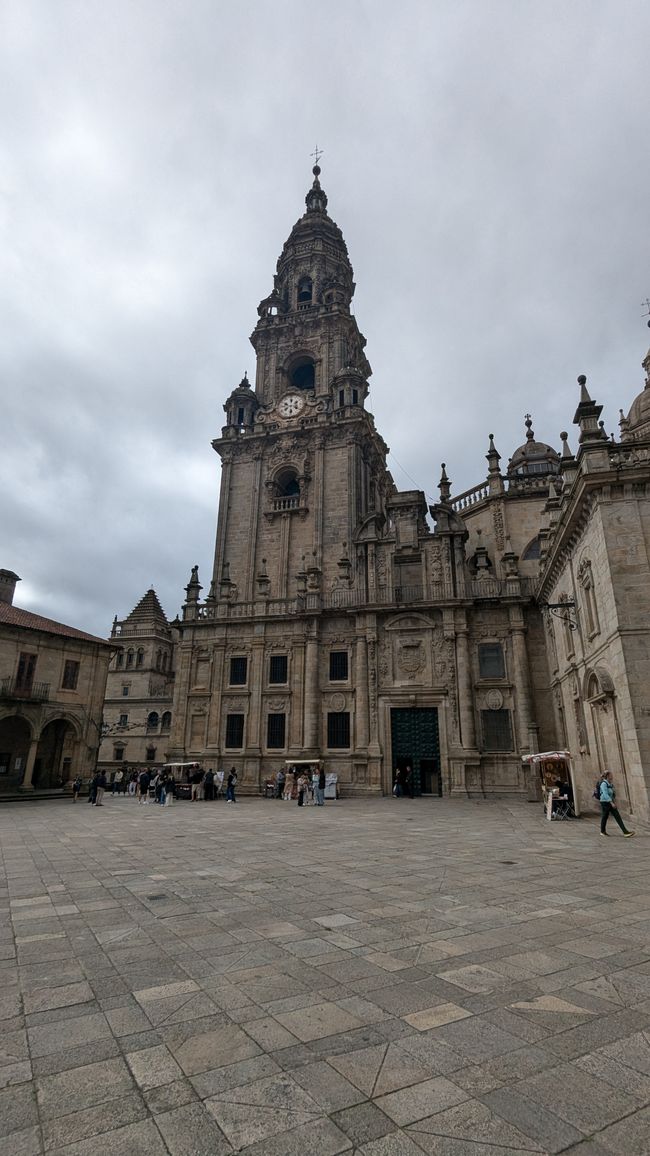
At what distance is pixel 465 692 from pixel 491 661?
221cm

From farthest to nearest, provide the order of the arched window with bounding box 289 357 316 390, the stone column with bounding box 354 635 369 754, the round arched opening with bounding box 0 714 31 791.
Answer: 1. the arched window with bounding box 289 357 316 390
2. the round arched opening with bounding box 0 714 31 791
3. the stone column with bounding box 354 635 369 754

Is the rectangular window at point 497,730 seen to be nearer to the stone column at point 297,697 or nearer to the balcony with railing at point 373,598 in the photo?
the balcony with railing at point 373,598

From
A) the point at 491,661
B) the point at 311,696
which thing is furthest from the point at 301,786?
the point at 491,661

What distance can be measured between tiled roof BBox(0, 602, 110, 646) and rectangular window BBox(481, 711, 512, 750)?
22.1 m

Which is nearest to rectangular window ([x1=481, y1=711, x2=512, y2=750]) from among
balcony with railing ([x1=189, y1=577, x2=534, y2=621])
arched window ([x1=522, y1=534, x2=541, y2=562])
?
balcony with railing ([x1=189, y1=577, x2=534, y2=621])

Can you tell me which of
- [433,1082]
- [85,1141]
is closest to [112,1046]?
[85,1141]

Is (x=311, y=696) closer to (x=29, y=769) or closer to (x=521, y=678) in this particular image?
(x=521, y=678)

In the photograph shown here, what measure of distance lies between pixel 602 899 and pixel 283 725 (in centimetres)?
2456

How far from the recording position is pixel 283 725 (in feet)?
102

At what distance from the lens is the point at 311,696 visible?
30.4 metres

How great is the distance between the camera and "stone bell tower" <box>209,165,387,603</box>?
3653 centimetres

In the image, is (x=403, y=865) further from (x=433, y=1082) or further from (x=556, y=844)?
(x=433, y=1082)

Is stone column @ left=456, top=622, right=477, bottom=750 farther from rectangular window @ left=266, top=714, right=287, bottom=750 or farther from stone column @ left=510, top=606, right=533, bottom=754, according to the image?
rectangular window @ left=266, top=714, right=287, bottom=750

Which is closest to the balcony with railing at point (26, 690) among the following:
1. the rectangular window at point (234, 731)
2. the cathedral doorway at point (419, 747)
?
the rectangular window at point (234, 731)
